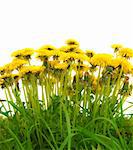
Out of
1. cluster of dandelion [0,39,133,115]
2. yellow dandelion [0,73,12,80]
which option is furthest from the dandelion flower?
yellow dandelion [0,73,12,80]

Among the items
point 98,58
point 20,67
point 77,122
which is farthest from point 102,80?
point 20,67

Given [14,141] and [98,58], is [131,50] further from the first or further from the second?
[14,141]

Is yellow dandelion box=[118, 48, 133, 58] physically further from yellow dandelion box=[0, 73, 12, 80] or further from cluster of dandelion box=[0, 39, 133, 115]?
yellow dandelion box=[0, 73, 12, 80]

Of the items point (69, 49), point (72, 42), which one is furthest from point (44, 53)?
point (72, 42)

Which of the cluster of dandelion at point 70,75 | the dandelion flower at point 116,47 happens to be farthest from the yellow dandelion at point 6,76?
the dandelion flower at point 116,47

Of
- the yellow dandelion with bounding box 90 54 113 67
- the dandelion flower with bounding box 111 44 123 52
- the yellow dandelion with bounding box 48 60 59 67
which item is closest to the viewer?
the yellow dandelion with bounding box 90 54 113 67

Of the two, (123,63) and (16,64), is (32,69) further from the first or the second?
(123,63)

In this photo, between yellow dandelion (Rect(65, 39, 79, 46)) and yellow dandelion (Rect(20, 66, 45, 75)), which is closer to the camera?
yellow dandelion (Rect(20, 66, 45, 75))

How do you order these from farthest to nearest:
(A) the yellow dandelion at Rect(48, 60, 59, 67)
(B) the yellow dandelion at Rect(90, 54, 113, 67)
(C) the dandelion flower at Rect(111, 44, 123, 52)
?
(C) the dandelion flower at Rect(111, 44, 123, 52) → (A) the yellow dandelion at Rect(48, 60, 59, 67) → (B) the yellow dandelion at Rect(90, 54, 113, 67)
